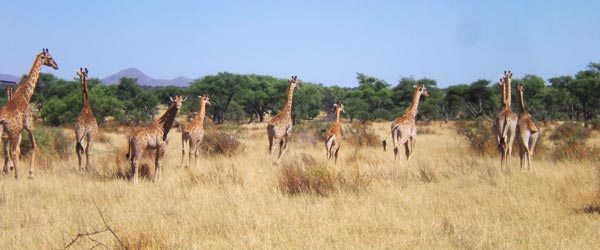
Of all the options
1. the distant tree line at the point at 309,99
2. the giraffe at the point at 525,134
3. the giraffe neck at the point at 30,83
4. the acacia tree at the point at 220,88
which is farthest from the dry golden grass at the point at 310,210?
the acacia tree at the point at 220,88

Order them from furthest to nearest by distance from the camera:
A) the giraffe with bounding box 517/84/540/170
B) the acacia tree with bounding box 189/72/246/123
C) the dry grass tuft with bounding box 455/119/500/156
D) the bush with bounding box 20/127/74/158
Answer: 1. the acacia tree with bounding box 189/72/246/123
2. the dry grass tuft with bounding box 455/119/500/156
3. the bush with bounding box 20/127/74/158
4. the giraffe with bounding box 517/84/540/170

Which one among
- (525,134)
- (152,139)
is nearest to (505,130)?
(525,134)

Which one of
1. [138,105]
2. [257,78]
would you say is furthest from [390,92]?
[138,105]

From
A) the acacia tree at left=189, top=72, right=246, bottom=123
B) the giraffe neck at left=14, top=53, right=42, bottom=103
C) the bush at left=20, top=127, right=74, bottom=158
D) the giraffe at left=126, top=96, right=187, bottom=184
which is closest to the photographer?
the giraffe at left=126, top=96, right=187, bottom=184

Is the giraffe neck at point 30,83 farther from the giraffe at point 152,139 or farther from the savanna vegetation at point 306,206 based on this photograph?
the giraffe at point 152,139

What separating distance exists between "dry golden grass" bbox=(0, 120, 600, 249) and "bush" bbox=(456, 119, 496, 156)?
4.43 meters

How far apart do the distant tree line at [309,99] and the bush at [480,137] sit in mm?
15303

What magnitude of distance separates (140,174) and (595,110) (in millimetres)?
43823

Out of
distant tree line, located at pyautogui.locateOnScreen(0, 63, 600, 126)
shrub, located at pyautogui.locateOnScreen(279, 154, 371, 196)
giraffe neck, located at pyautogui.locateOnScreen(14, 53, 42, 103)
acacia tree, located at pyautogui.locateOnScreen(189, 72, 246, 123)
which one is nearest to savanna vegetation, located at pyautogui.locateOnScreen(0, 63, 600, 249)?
shrub, located at pyautogui.locateOnScreen(279, 154, 371, 196)

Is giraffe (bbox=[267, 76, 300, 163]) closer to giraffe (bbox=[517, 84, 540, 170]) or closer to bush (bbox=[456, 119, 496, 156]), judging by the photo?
giraffe (bbox=[517, 84, 540, 170])

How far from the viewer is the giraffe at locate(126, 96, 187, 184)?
944 cm

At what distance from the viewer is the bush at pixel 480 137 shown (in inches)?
593

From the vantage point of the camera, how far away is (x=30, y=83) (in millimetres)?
10617

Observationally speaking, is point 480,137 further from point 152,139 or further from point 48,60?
point 48,60
